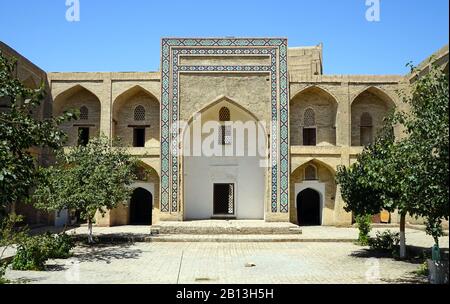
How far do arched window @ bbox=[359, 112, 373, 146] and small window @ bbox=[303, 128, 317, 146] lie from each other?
217 centimetres

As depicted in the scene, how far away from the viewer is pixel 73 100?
70.5 ft

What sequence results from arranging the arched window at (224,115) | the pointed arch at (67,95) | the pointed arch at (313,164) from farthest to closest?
the arched window at (224,115)
the pointed arch at (67,95)
the pointed arch at (313,164)

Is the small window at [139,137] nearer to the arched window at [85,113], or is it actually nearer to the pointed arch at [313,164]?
the arched window at [85,113]

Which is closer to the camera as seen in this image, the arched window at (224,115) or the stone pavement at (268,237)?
the stone pavement at (268,237)

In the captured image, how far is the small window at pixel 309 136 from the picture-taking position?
21422mm

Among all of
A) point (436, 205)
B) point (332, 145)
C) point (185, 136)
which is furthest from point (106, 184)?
point (332, 145)

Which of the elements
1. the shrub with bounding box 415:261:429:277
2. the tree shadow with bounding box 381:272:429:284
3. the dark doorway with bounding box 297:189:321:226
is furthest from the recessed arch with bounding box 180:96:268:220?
the tree shadow with bounding box 381:272:429:284

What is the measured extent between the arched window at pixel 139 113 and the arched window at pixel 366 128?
33.1ft

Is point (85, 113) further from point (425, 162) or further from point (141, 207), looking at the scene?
point (425, 162)

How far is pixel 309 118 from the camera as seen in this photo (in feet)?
70.4

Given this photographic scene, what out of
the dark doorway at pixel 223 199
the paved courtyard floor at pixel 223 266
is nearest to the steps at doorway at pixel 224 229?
the paved courtyard floor at pixel 223 266

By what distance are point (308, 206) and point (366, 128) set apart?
4.55 meters

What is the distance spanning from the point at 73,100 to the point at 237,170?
832 cm

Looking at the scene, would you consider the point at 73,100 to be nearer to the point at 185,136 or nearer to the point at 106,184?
the point at 185,136
